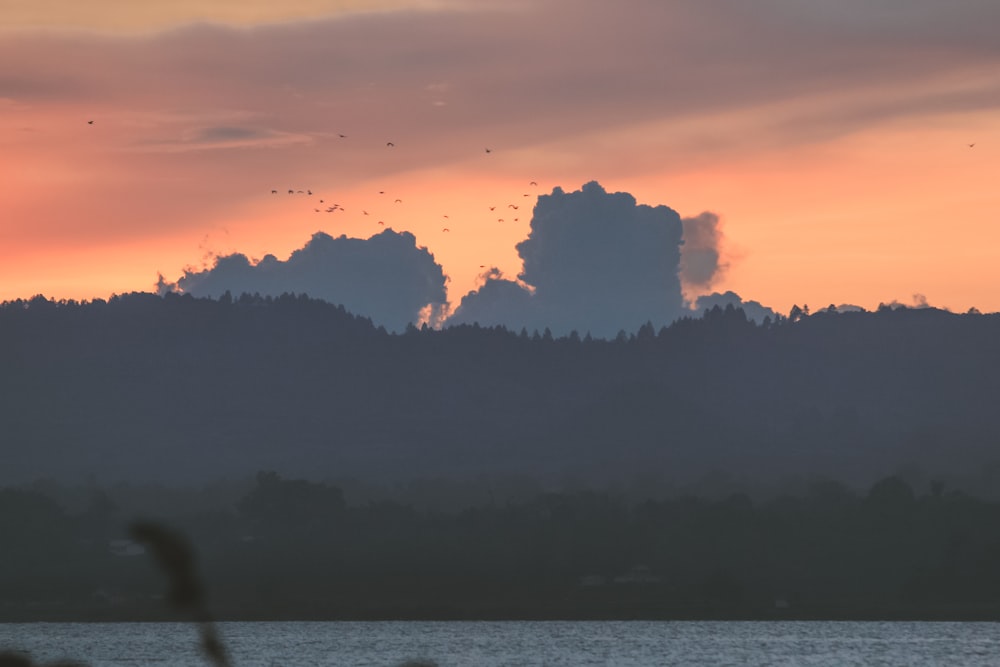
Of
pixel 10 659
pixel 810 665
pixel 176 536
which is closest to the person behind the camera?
pixel 176 536

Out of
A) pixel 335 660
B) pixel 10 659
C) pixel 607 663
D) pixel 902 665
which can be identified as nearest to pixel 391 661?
pixel 335 660

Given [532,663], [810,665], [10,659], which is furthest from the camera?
[532,663]

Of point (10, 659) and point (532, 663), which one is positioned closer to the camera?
point (10, 659)

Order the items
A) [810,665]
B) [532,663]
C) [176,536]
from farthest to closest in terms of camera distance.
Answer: [532,663]
[810,665]
[176,536]

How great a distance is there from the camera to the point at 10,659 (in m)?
5.10

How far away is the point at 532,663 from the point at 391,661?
16.1 m

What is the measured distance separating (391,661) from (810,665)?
4733 cm

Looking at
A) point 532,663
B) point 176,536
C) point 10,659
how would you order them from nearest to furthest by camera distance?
point 176,536 < point 10,659 < point 532,663

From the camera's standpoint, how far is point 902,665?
187500 mm

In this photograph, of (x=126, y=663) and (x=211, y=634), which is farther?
(x=126, y=663)

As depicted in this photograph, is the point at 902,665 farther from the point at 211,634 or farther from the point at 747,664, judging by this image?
the point at 211,634

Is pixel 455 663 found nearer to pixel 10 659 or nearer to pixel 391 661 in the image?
pixel 391 661

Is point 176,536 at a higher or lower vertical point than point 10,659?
higher

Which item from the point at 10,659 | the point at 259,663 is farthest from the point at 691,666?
the point at 10,659
